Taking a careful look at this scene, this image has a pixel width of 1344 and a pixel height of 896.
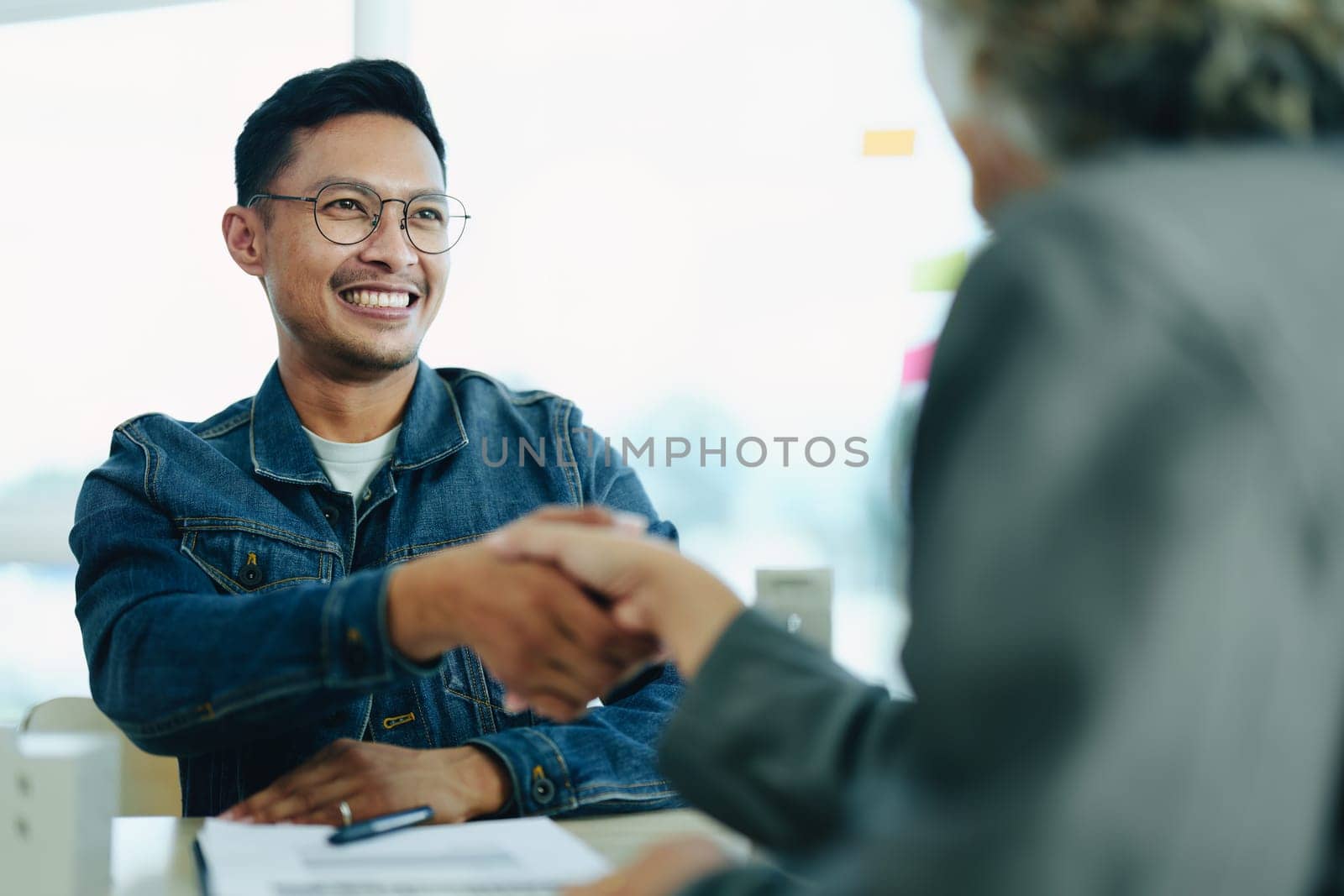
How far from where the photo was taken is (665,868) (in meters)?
0.68

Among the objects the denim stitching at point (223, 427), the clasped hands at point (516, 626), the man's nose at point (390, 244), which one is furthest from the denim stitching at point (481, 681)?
the man's nose at point (390, 244)

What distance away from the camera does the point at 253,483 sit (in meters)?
1.62

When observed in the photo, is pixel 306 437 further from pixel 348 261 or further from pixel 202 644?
pixel 202 644

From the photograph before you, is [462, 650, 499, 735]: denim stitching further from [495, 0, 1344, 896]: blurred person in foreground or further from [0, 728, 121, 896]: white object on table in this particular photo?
[495, 0, 1344, 896]: blurred person in foreground

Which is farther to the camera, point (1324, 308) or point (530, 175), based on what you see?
point (530, 175)

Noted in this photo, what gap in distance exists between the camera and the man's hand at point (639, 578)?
0.88m

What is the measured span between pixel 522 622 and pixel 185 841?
401 millimetres

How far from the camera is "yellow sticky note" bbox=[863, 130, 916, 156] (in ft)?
9.28

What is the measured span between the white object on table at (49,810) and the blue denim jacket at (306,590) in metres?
0.29

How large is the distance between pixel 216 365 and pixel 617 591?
85.1 inches

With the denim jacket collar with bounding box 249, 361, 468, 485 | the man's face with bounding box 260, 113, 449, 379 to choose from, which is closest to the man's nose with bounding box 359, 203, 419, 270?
the man's face with bounding box 260, 113, 449, 379

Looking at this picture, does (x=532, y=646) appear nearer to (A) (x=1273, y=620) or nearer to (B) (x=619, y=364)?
(A) (x=1273, y=620)

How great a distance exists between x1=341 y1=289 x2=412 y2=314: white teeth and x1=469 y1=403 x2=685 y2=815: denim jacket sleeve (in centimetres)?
71

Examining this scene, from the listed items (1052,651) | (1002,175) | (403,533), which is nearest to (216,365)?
(403,533)
